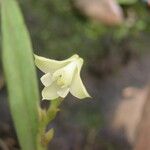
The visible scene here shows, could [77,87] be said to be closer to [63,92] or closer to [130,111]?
[63,92]

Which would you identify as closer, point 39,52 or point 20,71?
point 20,71

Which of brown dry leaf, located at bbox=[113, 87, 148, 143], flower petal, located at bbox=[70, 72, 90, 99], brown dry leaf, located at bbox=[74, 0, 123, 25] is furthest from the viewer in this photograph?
brown dry leaf, located at bbox=[74, 0, 123, 25]

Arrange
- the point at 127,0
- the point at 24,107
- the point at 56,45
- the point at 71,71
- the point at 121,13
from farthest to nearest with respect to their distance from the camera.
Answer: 1. the point at 121,13
2. the point at 56,45
3. the point at 127,0
4. the point at 24,107
5. the point at 71,71

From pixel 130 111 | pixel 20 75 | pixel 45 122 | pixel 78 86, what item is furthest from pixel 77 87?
pixel 130 111

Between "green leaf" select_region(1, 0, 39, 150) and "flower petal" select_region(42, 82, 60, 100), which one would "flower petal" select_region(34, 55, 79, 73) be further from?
"green leaf" select_region(1, 0, 39, 150)

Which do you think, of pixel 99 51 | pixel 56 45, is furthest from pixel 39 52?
pixel 99 51

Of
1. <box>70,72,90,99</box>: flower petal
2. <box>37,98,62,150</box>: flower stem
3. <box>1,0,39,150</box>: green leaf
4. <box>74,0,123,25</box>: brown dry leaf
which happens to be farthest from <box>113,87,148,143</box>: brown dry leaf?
<box>70,72,90,99</box>: flower petal

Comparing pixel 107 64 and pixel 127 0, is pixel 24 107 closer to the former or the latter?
pixel 127 0
